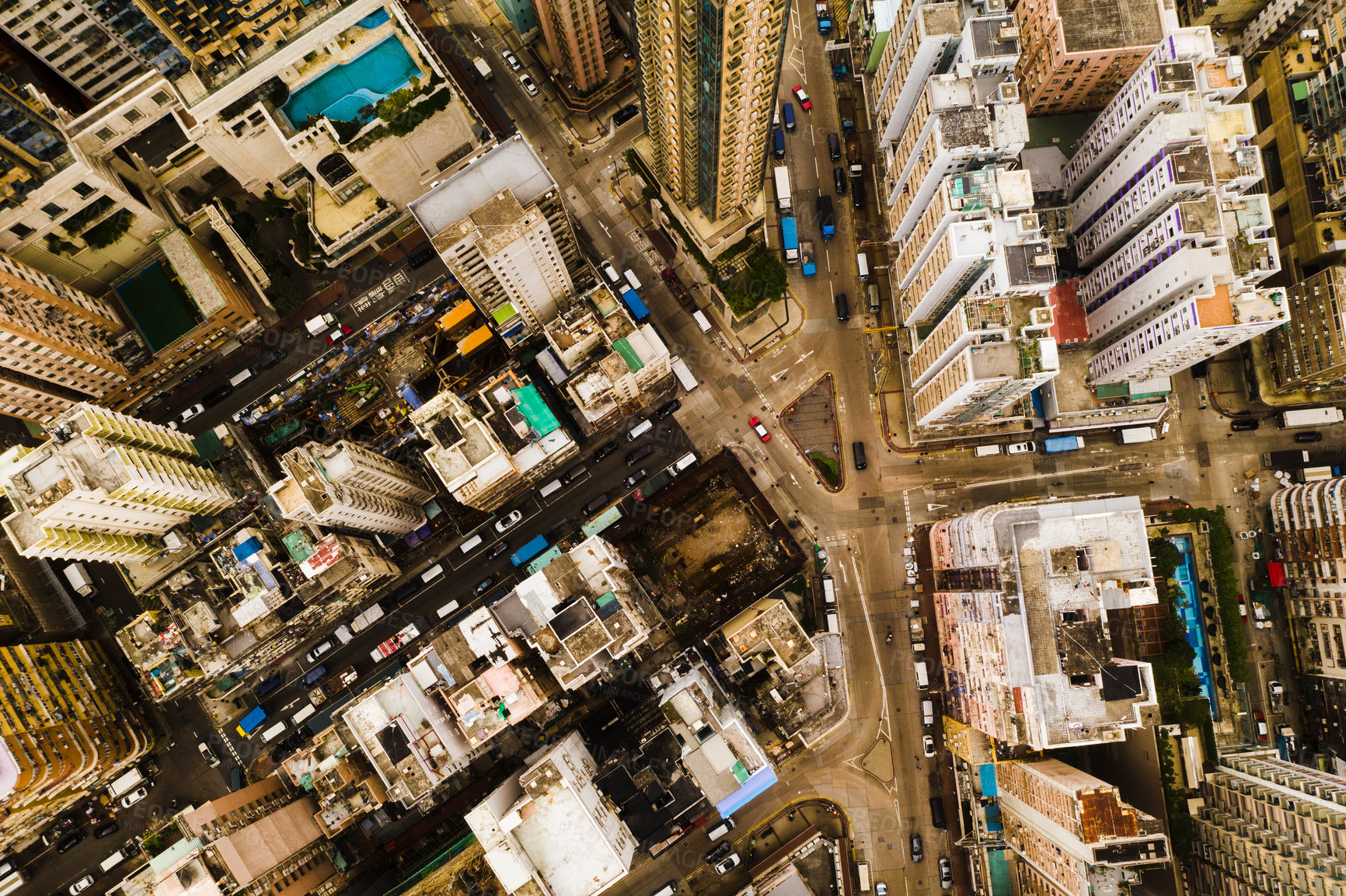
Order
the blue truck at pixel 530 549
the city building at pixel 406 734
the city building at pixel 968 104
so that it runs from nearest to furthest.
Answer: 1. the city building at pixel 968 104
2. the city building at pixel 406 734
3. the blue truck at pixel 530 549

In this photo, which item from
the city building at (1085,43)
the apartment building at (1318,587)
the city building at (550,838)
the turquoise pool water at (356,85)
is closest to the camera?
the city building at (550,838)

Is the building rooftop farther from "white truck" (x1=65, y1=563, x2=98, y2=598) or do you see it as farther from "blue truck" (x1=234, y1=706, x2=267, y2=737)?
"white truck" (x1=65, y1=563, x2=98, y2=598)

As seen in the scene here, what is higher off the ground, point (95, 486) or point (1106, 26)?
point (1106, 26)

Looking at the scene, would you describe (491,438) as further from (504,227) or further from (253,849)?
(253,849)

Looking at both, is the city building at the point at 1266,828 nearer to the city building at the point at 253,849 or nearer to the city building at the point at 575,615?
the city building at the point at 575,615

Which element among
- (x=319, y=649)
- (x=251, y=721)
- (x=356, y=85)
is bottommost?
(x=251, y=721)

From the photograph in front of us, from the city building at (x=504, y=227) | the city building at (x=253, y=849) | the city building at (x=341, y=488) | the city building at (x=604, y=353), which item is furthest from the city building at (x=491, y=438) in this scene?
the city building at (x=253, y=849)

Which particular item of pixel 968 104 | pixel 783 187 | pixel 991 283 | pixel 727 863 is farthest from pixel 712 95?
pixel 727 863
